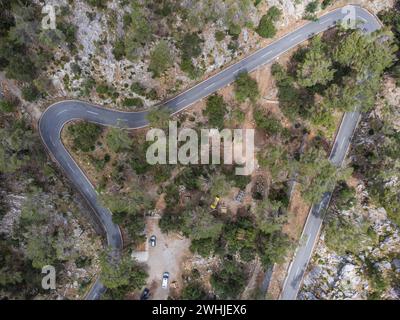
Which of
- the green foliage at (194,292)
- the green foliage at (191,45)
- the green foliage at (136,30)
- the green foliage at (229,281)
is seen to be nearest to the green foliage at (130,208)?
the green foliage at (194,292)

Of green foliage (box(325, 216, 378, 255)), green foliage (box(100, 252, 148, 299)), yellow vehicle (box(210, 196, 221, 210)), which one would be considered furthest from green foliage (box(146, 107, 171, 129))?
green foliage (box(325, 216, 378, 255))

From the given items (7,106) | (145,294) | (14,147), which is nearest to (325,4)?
(7,106)

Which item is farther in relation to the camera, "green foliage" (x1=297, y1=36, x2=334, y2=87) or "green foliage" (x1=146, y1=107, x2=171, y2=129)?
"green foliage" (x1=146, y1=107, x2=171, y2=129)

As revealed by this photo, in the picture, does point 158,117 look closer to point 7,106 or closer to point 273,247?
point 7,106

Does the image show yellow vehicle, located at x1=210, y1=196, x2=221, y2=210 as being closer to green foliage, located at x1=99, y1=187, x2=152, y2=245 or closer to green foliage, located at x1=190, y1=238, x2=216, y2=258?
green foliage, located at x1=190, y1=238, x2=216, y2=258

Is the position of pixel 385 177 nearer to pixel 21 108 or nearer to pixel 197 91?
pixel 197 91

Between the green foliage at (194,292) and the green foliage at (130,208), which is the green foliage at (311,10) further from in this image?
the green foliage at (194,292)
